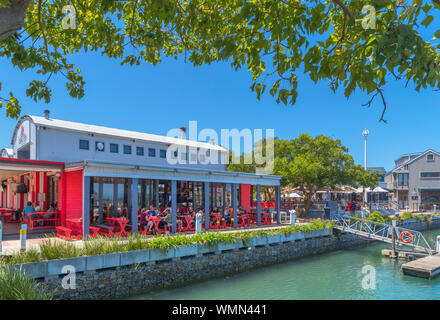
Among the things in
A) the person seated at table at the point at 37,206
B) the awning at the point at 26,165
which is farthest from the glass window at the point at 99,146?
the person seated at table at the point at 37,206

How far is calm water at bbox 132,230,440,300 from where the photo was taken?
11.2m

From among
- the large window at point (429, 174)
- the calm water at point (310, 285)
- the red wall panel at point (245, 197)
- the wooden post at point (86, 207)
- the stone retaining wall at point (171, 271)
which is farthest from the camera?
the large window at point (429, 174)

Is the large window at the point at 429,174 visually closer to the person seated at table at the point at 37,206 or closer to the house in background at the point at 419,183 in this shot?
the house in background at the point at 419,183

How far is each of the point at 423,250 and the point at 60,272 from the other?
60.6ft

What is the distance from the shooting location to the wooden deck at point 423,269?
13578 millimetres

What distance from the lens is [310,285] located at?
1268cm

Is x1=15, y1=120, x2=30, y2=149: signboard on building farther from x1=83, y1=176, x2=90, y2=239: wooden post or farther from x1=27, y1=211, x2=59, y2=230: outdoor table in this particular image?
x1=83, y1=176, x2=90, y2=239: wooden post

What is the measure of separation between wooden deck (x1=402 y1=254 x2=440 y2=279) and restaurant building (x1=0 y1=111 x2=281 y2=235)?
8219mm

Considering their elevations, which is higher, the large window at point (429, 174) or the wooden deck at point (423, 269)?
the large window at point (429, 174)

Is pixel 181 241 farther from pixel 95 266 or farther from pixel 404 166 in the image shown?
pixel 404 166

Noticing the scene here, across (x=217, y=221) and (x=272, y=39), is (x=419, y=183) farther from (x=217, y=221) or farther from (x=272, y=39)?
(x=272, y=39)

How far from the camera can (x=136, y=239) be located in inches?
454

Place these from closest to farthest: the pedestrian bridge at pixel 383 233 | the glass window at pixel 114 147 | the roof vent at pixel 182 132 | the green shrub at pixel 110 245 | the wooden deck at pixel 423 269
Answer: the green shrub at pixel 110 245
the wooden deck at pixel 423 269
the pedestrian bridge at pixel 383 233
the glass window at pixel 114 147
the roof vent at pixel 182 132

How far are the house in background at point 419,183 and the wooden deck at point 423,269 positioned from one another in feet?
103
